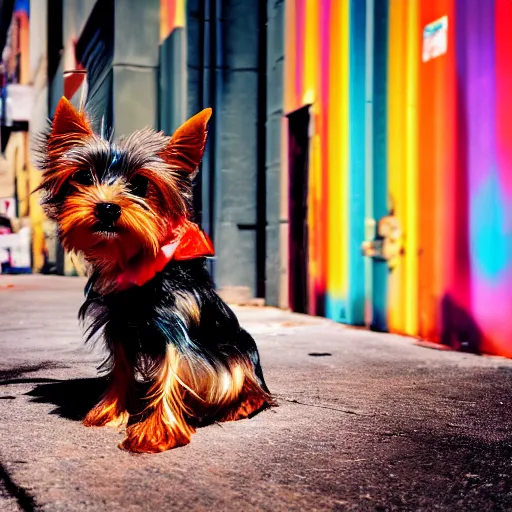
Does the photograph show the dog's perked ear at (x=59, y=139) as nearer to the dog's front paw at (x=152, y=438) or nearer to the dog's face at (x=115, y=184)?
the dog's face at (x=115, y=184)

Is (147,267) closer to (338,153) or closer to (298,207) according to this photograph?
(338,153)

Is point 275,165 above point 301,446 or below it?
above

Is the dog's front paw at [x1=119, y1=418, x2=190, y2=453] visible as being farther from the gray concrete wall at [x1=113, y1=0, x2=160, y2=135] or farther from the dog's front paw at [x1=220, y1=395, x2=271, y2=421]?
the gray concrete wall at [x1=113, y1=0, x2=160, y2=135]

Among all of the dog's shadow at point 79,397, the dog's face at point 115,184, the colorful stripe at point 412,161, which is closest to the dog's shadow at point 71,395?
the dog's shadow at point 79,397

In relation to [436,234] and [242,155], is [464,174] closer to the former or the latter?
[436,234]

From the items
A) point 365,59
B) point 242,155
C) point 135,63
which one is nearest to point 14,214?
point 135,63

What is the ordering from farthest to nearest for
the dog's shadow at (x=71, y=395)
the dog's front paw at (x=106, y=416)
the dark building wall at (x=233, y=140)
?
the dark building wall at (x=233, y=140), the dog's shadow at (x=71, y=395), the dog's front paw at (x=106, y=416)

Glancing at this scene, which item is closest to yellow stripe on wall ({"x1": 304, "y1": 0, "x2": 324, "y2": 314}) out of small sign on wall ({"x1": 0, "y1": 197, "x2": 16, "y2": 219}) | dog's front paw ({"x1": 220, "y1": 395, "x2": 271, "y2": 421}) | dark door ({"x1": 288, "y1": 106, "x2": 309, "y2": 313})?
dark door ({"x1": 288, "y1": 106, "x2": 309, "y2": 313})

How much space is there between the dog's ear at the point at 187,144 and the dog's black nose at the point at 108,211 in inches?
12.3

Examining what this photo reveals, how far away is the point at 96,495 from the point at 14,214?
2431cm

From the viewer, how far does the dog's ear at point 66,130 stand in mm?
2781

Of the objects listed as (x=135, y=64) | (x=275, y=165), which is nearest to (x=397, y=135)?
(x=275, y=165)

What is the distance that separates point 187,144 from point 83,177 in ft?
1.39

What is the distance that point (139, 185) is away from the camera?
2713 mm
